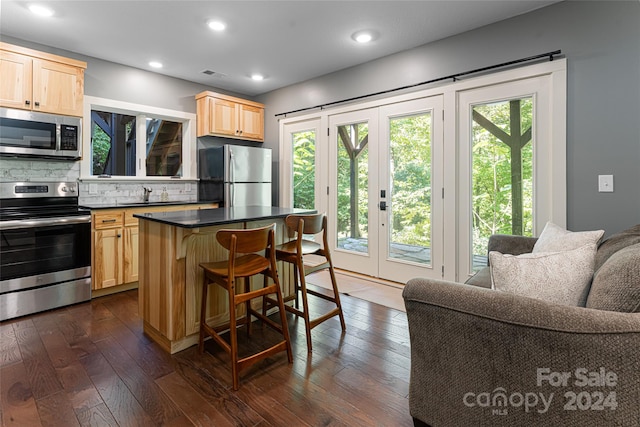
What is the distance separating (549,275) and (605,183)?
1.92 metres

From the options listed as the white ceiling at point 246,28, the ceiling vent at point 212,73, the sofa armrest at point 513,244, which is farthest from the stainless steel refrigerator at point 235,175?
the sofa armrest at point 513,244

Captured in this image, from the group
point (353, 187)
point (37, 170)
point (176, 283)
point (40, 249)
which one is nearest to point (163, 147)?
point (37, 170)

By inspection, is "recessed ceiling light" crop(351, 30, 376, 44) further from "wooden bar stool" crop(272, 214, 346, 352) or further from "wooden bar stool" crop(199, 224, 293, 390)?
"wooden bar stool" crop(199, 224, 293, 390)

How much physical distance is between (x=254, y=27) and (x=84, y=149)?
7.79 ft

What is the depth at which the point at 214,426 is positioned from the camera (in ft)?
5.26

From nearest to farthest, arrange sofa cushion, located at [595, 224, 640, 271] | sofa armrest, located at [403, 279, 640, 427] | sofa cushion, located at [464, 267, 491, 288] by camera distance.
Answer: sofa armrest, located at [403, 279, 640, 427] → sofa cushion, located at [595, 224, 640, 271] → sofa cushion, located at [464, 267, 491, 288]

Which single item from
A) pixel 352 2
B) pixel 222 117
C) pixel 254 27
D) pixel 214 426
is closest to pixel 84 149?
pixel 222 117

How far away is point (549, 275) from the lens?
1347 millimetres

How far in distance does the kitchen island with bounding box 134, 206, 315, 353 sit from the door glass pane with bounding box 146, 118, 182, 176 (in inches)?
95.9

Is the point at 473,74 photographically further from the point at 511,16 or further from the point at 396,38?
→ the point at 396,38

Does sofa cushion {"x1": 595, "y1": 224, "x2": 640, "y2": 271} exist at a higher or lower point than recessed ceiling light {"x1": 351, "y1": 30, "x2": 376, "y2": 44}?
lower

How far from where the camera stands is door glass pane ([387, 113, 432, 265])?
3.72 meters

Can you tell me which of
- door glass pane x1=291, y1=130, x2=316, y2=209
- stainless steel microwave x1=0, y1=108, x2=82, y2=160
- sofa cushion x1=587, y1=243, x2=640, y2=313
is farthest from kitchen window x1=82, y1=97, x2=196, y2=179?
sofa cushion x1=587, y1=243, x2=640, y2=313

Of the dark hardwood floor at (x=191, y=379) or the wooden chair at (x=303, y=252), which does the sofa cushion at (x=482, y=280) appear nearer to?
the dark hardwood floor at (x=191, y=379)
